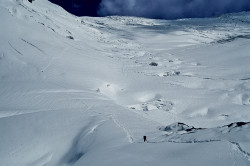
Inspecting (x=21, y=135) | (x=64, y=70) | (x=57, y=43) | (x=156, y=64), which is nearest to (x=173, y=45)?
(x=156, y=64)

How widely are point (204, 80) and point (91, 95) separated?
3.55m

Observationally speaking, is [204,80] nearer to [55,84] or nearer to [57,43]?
[55,84]

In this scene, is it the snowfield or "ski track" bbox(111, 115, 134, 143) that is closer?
the snowfield

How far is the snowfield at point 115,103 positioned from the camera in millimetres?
3000

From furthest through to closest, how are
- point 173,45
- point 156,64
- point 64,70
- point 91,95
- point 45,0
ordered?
point 45,0 → point 173,45 → point 156,64 → point 64,70 → point 91,95

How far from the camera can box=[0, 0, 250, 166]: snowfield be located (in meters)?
3.00

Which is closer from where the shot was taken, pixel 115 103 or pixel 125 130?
pixel 125 130

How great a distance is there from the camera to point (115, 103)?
632 centimetres

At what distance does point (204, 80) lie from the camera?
8055 mm

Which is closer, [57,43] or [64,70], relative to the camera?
[64,70]

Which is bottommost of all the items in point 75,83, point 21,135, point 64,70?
point 21,135

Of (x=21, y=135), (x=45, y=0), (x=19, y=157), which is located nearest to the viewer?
(x=19, y=157)

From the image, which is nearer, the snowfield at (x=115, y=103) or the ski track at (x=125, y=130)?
the snowfield at (x=115, y=103)

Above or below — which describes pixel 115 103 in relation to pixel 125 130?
above
